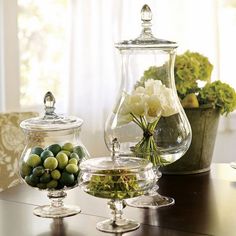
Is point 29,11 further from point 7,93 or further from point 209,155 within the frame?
point 209,155

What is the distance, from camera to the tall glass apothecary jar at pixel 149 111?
1.43 m

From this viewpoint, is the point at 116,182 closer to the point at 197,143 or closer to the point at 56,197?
the point at 56,197

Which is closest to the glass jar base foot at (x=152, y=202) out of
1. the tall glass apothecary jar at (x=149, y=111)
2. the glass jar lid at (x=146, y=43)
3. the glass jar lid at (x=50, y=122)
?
the tall glass apothecary jar at (x=149, y=111)

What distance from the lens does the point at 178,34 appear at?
9.59 ft

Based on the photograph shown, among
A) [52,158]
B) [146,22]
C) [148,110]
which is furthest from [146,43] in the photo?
[52,158]

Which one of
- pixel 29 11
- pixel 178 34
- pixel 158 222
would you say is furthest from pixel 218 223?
pixel 29 11

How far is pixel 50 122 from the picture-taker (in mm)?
1422

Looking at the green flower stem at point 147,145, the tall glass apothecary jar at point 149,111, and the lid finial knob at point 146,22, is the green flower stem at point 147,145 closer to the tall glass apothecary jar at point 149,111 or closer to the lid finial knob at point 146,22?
the tall glass apothecary jar at point 149,111

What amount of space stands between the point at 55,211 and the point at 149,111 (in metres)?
0.35

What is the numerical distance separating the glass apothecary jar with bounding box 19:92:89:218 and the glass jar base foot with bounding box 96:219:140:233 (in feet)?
0.43

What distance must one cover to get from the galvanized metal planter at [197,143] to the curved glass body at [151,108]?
0.29 meters

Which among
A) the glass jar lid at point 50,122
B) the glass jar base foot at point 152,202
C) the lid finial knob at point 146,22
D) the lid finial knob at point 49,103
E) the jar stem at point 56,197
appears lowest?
the glass jar base foot at point 152,202

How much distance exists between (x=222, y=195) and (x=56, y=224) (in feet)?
1.64

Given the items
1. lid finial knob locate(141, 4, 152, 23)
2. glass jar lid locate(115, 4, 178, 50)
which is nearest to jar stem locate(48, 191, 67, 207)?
glass jar lid locate(115, 4, 178, 50)
